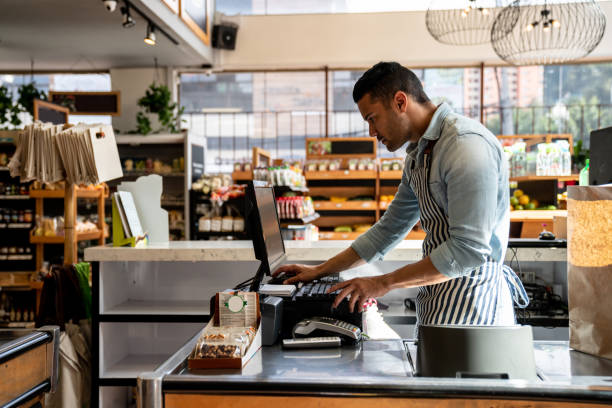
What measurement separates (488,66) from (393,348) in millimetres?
7724

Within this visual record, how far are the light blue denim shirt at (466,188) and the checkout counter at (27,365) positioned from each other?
1355mm

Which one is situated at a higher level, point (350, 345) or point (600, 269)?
point (600, 269)

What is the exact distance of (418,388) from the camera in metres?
1.16

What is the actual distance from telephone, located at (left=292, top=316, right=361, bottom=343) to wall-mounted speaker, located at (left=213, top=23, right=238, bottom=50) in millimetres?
7386

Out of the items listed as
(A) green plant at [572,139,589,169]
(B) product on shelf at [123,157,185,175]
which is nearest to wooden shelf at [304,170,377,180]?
(B) product on shelf at [123,157,185,175]

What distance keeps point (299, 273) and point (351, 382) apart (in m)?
0.72

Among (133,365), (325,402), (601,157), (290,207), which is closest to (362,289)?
(325,402)

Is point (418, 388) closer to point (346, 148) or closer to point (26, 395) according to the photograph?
point (26, 395)

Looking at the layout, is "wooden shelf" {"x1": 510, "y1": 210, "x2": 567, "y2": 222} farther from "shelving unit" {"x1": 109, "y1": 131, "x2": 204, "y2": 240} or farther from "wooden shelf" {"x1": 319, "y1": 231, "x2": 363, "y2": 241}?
"shelving unit" {"x1": 109, "y1": 131, "x2": 204, "y2": 240}

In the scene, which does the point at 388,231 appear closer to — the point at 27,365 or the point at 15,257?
the point at 27,365

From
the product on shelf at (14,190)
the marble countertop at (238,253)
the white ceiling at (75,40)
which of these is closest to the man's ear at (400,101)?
the marble countertop at (238,253)

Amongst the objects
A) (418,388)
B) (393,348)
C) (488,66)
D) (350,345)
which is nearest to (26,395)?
(350,345)

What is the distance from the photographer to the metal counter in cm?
115

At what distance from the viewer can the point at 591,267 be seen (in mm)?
1431
